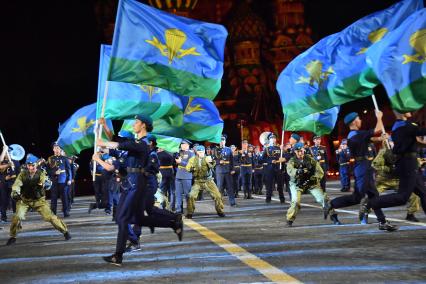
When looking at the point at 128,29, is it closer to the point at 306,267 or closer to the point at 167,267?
the point at 167,267

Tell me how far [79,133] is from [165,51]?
16.6ft

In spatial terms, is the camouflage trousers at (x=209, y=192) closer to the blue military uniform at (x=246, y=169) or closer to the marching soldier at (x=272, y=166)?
the marching soldier at (x=272, y=166)

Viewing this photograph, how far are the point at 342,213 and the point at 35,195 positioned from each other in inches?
271

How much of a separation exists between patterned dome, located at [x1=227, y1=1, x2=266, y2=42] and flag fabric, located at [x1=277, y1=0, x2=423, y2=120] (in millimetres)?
65518

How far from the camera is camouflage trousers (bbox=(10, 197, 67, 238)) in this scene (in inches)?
529

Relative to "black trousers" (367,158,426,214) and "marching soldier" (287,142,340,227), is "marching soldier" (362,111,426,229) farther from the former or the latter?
"marching soldier" (287,142,340,227)

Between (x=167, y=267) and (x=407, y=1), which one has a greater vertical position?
A: (x=407, y=1)

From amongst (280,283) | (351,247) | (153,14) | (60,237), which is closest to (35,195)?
(60,237)

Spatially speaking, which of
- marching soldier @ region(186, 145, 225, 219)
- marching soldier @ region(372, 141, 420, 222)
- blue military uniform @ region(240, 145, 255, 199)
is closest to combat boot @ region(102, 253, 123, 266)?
marching soldier @ region(372, 141, 420, 222)

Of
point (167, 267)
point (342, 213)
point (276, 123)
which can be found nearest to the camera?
point (167, 267)

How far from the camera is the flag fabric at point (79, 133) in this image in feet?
59.9

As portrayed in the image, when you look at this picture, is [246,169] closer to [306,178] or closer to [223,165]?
[223,165]

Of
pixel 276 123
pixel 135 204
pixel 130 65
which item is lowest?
pixel 135 204

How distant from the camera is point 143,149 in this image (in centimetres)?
975
